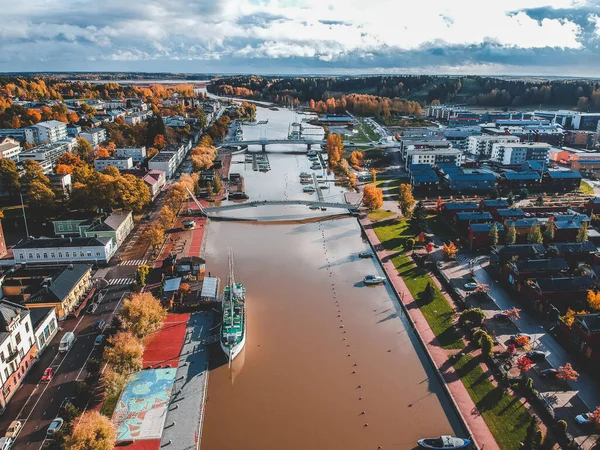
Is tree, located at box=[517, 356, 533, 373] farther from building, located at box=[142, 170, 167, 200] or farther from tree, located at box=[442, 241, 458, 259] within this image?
building, located at box=[142, 170, 167, 200]

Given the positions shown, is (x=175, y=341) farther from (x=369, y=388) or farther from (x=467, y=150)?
(x=467, y=150)

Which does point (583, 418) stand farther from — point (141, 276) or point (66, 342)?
point (141, 276)

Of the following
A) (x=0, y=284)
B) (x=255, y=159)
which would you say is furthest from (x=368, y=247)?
(x=255, y=159)

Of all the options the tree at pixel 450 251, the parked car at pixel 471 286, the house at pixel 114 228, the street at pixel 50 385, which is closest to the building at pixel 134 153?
the house at pixel 114 228

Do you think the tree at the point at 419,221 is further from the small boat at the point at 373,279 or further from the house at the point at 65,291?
the house at the point at 65,291

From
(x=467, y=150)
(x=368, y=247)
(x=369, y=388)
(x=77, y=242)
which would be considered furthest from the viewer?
(x=467, y=150)
